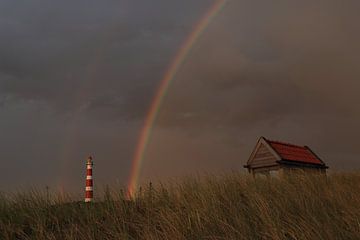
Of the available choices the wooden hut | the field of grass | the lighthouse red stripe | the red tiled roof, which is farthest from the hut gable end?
the lighthouse red stripe

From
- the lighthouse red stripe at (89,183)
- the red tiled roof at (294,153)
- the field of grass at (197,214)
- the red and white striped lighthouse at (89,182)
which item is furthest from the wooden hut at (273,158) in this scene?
the field of grass at (197,214)

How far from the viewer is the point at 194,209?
21.5ft

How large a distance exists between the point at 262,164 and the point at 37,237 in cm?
1702

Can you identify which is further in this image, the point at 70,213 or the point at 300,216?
the point at 70,213

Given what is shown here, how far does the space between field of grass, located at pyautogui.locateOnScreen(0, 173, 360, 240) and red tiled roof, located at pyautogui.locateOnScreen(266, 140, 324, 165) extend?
1327 cm

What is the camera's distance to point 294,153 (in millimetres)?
23359

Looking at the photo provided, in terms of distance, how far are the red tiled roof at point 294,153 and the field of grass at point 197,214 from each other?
522 inches

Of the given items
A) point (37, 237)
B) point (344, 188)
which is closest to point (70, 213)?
point (37, 237)

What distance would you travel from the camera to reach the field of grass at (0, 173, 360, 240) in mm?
5594

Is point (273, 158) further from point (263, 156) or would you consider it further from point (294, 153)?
point (294, 153)

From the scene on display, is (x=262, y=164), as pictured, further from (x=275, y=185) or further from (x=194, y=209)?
(x=194, y=209)

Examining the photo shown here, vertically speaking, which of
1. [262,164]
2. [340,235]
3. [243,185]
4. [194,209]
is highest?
[262,164]

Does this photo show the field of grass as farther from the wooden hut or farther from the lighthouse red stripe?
the wooden hut

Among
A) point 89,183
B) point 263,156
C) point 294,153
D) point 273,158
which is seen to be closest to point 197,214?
point 89,183
